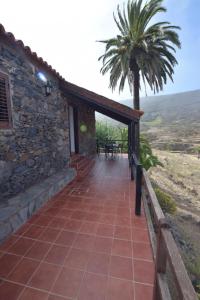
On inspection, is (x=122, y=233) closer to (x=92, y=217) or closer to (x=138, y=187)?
(x=92, y=217)

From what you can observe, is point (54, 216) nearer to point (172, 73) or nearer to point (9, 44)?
point (9, 44)

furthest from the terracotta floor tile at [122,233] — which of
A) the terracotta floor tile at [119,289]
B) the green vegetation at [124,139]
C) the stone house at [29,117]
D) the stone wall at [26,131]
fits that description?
the green vegetation at [124,139]

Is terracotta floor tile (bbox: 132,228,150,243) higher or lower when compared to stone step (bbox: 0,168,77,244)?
lower

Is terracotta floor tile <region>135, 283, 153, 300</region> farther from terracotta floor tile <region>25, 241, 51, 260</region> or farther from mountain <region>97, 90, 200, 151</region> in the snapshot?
mountain <region>97, 90, 200, 151</region>

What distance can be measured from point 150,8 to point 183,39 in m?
2.15

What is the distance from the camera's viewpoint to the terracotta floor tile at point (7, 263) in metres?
2.13

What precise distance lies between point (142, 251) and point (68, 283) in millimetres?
1053

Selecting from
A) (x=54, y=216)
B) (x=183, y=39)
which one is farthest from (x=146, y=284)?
(x=183, y=39)

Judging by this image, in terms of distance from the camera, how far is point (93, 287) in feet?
6.32

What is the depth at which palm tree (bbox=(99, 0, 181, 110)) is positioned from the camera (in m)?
8.18

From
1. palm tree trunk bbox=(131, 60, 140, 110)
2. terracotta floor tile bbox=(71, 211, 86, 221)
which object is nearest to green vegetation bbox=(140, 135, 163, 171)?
palm tree trunk bbox=(131, 60, 140, 110)

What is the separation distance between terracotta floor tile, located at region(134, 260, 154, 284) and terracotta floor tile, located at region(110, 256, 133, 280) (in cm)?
7

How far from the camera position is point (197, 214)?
7.86 meters

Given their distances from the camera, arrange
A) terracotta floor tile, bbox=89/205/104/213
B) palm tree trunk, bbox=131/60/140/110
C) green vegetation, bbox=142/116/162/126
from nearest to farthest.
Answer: terracotta floor tile, bbox=89/205/104/213 → palm tree trunk, bbox=131/60/140/110 → green vegetation, bbox=142/116/162/126
